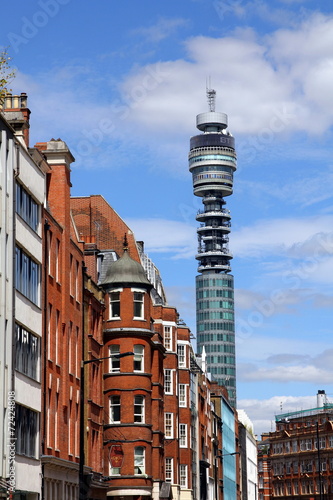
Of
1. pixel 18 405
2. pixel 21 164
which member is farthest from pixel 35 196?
pixel 18 405

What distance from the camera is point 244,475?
639 feet

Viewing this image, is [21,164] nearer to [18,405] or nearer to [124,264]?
[18,405]

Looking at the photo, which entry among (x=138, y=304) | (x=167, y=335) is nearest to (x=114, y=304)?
(x=138, y=304)

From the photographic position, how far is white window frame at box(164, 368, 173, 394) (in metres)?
82.8

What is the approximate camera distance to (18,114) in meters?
50.3

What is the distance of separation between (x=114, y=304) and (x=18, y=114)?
2059 centimetres

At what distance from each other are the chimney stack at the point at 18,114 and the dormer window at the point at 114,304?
19.0 m

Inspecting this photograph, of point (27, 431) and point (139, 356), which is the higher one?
point (139, 356)

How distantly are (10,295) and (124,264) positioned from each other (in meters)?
29.7

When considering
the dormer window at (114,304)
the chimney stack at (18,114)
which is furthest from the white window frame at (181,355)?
the chimney stack at (18,114)

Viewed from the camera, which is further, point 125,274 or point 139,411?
point 125,274

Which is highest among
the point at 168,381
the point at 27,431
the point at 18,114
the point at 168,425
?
the point at 18,114

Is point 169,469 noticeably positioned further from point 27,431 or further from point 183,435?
point 27,431

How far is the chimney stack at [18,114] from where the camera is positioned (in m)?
48.5
